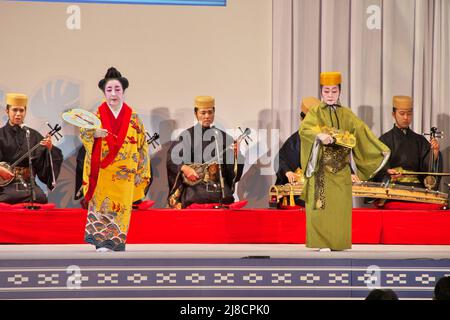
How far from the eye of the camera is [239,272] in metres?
6.09

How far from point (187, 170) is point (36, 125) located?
6.11 feet

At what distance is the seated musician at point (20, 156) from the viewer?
8.05 metres

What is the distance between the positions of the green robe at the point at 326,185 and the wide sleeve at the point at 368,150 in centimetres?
13

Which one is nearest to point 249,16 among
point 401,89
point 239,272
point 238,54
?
point 238,54

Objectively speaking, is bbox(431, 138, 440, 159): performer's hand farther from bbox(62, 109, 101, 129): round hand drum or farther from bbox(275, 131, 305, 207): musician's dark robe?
bbox(62, 109, 101, 129): round hand drum

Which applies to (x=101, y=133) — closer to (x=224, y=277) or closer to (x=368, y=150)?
(x=224, y=277)

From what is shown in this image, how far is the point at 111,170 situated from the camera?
6.68 meters

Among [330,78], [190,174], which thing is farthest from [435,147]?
[190,174]

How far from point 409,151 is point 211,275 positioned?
3.41 metres

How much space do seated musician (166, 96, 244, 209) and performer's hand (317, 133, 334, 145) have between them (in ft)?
5.85

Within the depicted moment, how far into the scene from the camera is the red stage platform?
7.77m

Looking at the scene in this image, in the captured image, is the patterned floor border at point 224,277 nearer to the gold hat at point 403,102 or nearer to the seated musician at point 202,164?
the seated musician at point 202,164

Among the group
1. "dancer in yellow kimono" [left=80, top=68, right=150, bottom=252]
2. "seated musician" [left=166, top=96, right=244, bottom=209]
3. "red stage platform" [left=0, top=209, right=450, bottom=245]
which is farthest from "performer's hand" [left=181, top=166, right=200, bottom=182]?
"dancer in yellow kimono" [left=80, top=68, right=150, bottom=252]
